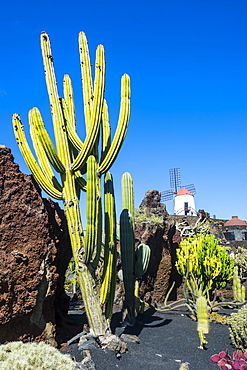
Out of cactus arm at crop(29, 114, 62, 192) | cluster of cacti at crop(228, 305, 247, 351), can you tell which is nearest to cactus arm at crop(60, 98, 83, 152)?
cactus arm at crop(29, 114, 62, 192)

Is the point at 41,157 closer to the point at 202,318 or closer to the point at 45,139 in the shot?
the point at 45,139

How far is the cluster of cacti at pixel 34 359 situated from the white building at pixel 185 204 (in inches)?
1303

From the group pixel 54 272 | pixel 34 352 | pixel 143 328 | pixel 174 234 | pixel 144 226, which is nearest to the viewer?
pixel 34 352

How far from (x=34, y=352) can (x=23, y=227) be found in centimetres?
241

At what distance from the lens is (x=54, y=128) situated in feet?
20.8

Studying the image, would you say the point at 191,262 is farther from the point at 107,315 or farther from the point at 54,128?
the point at 54,128

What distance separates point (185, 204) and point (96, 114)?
31.6 m

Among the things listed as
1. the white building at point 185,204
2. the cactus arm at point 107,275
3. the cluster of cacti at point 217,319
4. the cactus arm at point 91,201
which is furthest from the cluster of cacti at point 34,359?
the white building at point 185,204

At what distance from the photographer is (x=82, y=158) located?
20.0 ft

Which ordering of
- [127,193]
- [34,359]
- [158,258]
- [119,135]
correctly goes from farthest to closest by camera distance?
[158,258] < [127,193] < [119,135] < [34,359]

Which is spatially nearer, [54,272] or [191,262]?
[54,272]

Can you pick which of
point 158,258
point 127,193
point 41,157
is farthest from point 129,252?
point 158,258

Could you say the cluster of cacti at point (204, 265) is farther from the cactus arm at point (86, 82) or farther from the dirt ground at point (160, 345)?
the cactus arm at point (86, 82)

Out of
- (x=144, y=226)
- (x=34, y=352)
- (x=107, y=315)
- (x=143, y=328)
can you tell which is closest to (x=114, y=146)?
(x=107, y=315)
